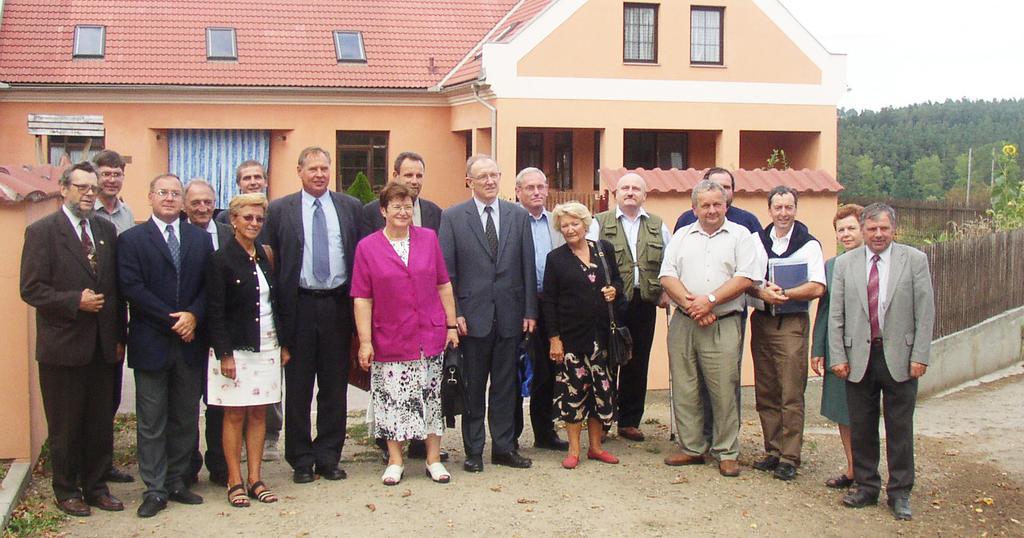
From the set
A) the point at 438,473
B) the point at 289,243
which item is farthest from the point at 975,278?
the point at 289,243

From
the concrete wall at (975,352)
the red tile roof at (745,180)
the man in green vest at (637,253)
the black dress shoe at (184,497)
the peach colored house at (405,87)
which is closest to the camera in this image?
the black dress shoe at (184,497)

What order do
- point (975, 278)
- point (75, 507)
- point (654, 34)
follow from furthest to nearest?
point (654, 34), point (975, 278), point (75, 507)

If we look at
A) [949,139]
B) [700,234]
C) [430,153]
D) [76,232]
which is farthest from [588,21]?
[949,139]

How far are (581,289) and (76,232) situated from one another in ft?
10.5

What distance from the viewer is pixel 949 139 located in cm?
6303

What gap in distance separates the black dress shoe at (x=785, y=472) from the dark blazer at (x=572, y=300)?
4.84 feet

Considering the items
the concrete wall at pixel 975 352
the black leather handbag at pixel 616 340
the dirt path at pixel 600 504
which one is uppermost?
the black leather handbag at pixel 616 340

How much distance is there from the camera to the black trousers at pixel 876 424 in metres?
6.90

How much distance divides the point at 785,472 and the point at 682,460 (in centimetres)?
71

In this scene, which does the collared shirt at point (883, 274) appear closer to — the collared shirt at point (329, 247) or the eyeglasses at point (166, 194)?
the collared shirt at point (329, 247)

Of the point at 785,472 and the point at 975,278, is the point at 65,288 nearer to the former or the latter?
the point at 785,472

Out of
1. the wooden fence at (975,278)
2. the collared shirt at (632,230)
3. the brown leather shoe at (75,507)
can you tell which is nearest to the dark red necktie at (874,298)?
the collared shirt at (632,230)

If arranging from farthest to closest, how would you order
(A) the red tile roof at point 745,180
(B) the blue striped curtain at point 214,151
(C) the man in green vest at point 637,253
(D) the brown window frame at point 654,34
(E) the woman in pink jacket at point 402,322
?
(B) the blue striped curtain at point 214,151 < (D) the brown window frame at point 654,34 < (A) the red tile roof at point 745,180 < (C) the man in green vest at point 637,253 < (E) the woman in pink jacket at point 402,322

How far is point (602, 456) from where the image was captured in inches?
313
